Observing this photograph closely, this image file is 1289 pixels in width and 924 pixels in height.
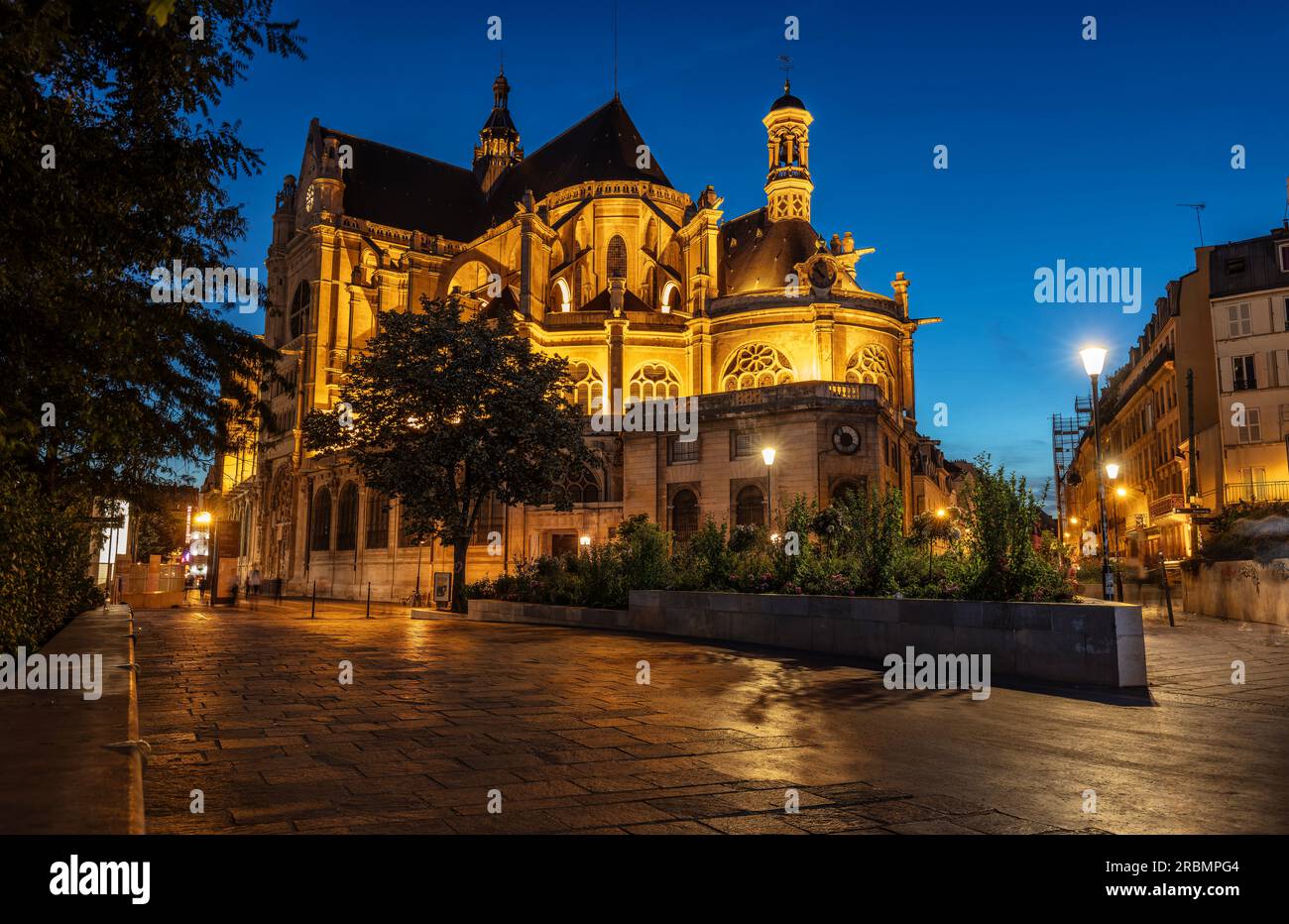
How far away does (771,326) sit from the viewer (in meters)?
49.1

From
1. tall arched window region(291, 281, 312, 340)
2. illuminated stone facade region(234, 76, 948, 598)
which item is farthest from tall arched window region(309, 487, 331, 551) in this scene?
tall arched window region(291, 281, 312, 340)

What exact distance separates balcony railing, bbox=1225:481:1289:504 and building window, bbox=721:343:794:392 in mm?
21928

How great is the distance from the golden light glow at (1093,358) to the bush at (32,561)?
15641 mm

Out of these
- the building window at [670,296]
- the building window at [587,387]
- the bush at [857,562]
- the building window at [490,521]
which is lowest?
the bush at [857,562]

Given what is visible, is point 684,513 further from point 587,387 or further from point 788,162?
point 788,162

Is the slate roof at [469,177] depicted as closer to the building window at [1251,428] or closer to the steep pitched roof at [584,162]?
the steep pitched roof at [584,162]

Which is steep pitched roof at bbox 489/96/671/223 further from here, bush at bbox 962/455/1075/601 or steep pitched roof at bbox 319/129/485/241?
bush at bbox 962/455/1075/601

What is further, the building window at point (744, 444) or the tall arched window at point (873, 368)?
the tall arched window at point (873, 368)

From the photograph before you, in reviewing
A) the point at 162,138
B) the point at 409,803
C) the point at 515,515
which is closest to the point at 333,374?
the point at 515,515

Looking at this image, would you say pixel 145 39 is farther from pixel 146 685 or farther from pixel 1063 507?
pixel 1063 507

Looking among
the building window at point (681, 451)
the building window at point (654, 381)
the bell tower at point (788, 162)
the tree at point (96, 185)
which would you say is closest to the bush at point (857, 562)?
the tree at point (96, 185)

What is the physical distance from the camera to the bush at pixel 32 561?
7438 mm

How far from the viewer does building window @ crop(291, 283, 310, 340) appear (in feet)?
219

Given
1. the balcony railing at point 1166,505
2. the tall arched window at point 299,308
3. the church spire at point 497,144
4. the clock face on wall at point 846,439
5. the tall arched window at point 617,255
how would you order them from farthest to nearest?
1. the church spire at point 497,144
2. the tall arched window at point 299,308
3. the tall arched window at point 617,255
4. the balcony railing at point 1166,505
5. the clock face on wall at point 846,439
